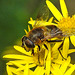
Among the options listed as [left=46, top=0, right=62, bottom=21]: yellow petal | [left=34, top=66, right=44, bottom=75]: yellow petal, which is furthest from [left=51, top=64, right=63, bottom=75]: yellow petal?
[left=46, top=0, right=62, bottom=21]: yellow petal

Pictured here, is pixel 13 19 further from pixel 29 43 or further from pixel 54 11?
pixel 29 43

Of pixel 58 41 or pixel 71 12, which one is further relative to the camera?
pixel 71 12

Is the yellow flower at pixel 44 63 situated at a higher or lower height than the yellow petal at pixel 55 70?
higher

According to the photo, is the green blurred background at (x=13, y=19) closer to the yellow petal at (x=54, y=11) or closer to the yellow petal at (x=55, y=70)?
the yellow petal at (x=54, y=11)

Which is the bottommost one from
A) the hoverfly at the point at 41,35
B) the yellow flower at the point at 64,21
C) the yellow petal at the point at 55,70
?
the yellow petal at the point at 55,70

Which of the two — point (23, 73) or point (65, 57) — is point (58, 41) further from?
point (23, 73)

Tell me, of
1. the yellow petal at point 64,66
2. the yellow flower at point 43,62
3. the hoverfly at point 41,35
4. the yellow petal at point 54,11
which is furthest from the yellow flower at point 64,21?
the yellow petal at point 64,66

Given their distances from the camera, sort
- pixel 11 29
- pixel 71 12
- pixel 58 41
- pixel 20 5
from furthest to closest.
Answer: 1. pixel 71 12
2. pixel 20 5
3. pixel 11 29
4. pixel 58 41

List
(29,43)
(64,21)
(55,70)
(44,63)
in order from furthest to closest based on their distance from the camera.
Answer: (64,21), (44,63), (55,70), (29,43)

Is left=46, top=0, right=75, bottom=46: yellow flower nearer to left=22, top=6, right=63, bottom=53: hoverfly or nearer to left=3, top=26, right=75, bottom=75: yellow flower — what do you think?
left=22, top=6, right=63, bottom=53: hoverfly

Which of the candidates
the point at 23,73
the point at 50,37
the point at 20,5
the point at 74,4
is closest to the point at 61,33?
the point at 50,37

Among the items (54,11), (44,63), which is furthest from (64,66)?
(54,11)
